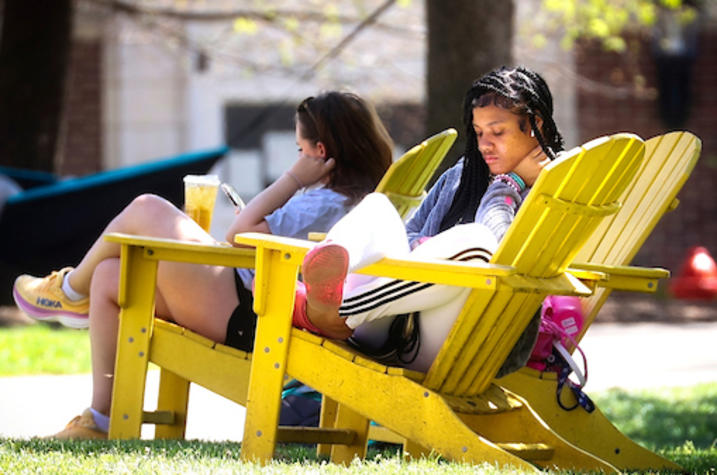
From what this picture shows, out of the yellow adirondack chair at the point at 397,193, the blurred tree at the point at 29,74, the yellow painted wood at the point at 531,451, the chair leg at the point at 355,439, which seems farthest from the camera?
the blurred tree at the point at 29,74

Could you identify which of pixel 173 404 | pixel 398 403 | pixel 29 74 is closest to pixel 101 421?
pixel 173 404

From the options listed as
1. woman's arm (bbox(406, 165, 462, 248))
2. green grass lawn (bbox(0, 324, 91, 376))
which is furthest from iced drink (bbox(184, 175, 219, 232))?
green grass lawn (bbox(0, 324, 91, 376))

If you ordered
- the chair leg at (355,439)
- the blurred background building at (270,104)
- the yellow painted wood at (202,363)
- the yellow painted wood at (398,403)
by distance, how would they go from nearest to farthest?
the yellow painted wood at (398,403) < the chair leg at (355,439) < the yellow painted wood at (202,363) < the blurred background building at (270,104)

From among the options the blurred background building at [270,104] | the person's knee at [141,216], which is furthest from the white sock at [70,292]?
the blurred background building at [270,104]

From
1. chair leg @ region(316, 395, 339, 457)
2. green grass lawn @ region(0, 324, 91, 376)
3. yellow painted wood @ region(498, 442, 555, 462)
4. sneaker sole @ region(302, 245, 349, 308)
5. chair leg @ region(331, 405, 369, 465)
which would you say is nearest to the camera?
sneaker sole @ region(302, 245, 349, 308)

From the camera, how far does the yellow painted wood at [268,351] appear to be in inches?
121

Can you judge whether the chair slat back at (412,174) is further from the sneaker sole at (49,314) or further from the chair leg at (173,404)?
the sneaker sole at (49,314)

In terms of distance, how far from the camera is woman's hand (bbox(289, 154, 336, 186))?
13.2ft

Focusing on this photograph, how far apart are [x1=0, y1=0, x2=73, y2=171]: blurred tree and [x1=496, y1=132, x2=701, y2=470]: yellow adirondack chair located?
7002 mm

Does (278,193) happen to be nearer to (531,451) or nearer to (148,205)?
(148,205)

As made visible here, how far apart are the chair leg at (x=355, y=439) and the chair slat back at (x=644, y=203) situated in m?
0.83

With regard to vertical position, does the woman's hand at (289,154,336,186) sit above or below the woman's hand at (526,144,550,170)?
below

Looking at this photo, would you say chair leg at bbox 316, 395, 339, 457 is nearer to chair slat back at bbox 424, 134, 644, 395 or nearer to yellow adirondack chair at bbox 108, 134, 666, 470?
yellow adirondack chair at bbox 108, 134, 666, 470

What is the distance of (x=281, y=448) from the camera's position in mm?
3799
